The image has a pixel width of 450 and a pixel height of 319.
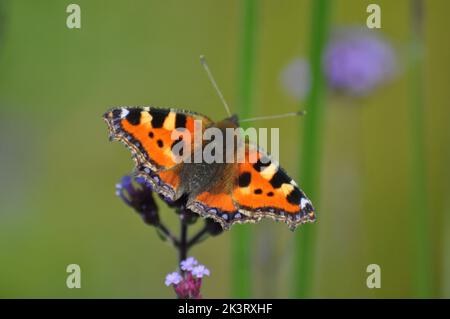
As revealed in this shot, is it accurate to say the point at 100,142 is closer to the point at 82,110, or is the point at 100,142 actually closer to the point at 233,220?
the point at 82,110

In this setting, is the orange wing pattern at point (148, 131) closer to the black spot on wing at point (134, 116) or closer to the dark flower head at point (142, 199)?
the black spot on wing at point (134, 116)

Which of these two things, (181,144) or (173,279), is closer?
(173,279)

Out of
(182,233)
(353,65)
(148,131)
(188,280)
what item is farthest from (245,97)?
(353,65)

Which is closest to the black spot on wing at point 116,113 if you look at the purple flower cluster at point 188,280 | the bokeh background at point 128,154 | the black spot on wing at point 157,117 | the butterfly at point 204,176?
the butterfly at point 204,176

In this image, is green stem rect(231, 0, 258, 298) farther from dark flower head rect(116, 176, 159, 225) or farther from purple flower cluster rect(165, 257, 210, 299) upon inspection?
dark flower head rect(116, 176, 159, 225)

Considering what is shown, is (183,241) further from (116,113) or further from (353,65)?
(353,65)

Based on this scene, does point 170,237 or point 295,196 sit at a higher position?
point 295,196
